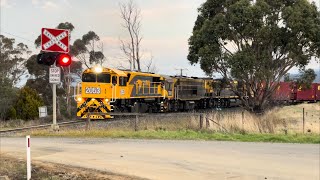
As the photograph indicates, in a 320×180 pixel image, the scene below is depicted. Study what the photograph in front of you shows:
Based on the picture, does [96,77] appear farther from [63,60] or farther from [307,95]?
[307,95]

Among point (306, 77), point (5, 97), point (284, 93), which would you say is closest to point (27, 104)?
point (5, 97)

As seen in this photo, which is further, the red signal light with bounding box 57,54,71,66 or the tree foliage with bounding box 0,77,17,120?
the tree foliage with bounding box 0,77,17,120

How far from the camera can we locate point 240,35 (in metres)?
29.7

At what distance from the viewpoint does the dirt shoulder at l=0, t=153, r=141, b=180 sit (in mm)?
9031

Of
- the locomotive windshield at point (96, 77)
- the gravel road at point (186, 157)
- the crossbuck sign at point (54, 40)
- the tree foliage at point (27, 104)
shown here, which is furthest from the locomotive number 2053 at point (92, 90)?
the tree foliage at point (27, 104)

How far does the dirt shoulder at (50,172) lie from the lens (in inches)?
356

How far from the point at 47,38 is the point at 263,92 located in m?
18.2

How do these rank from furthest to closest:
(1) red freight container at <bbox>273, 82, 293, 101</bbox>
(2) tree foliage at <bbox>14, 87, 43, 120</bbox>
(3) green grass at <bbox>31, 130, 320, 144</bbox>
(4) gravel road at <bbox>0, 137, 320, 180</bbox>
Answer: (2) tree foliage at <bbox>14, 87, 43, 120</bbox> → (1) red freight container at <bbox>273, 82, 293, 101</bbox> → (3) green grass at <bbox>31, 130, 320, 144</bbox> → (4) gravel road at <bbox>0, 137, 320, 180</bbox>

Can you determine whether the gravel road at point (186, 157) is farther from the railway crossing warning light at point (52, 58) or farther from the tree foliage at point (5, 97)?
the tree foliage at point (5, 97)

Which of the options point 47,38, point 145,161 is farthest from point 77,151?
point 47,38

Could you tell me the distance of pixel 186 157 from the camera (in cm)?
1167

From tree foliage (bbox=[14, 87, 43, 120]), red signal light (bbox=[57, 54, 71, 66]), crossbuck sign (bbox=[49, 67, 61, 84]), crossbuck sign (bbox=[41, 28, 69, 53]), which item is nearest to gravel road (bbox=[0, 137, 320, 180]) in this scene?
crossbuck sign (bbox=[49, 67, 61, 84])

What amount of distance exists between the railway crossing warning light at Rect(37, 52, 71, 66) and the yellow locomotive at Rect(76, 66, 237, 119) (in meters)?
8.01

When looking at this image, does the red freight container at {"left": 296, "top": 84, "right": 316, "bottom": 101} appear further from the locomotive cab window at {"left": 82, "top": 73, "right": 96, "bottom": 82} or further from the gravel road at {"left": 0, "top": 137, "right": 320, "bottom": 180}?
the gravel road at {"left": 0, "top": 137, "right": 320, "bottom": 180}
